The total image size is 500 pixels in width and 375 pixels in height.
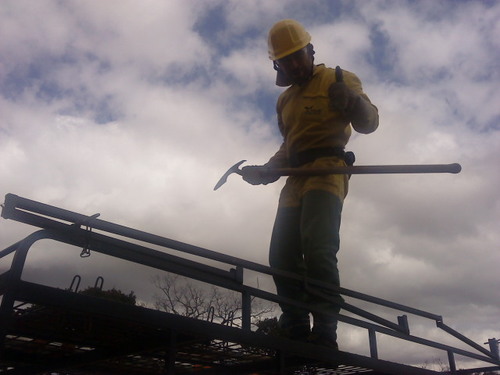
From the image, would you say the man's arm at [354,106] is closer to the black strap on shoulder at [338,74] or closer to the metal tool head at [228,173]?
the black strap on shoulder at [338,74]

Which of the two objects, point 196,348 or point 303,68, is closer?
point 196,348

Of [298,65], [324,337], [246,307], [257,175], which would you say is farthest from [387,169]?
[246,307]

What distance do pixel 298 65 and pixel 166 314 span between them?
2233 mm

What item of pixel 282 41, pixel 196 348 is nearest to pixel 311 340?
pixel 196 348

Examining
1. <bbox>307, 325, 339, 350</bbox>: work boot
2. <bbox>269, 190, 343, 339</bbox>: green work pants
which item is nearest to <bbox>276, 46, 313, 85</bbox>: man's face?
<bbox>269, 190, 343, 339</bbox>: green work pants

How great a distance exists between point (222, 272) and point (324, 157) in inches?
54.6

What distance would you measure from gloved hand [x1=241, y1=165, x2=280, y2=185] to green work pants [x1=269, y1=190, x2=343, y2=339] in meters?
0.30

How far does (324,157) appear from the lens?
12.1 ft

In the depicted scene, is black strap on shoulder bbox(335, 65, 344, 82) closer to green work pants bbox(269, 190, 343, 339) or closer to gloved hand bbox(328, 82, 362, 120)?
gloved hand bbox(328, 82, 362, 120)

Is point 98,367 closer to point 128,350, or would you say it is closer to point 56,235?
point 128,350

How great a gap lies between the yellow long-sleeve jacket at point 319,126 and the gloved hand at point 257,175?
0.18 meters

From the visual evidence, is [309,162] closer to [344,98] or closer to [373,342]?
[344,98]

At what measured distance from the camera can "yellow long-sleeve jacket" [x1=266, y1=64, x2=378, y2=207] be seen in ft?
11.7

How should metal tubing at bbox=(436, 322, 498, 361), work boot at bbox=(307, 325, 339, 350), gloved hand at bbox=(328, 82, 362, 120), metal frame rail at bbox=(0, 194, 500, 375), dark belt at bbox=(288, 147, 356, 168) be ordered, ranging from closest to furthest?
metal frame rail at bbox=(0, 194, 500, 375), work boot at bbox=(307, 325, 339, 350), gloved hand at bbox=(328, 82, 362, 120), dark belt at bbox=(288, 147, 356, 168), metal tubing at bbox=(436, 322, 498, 361)
